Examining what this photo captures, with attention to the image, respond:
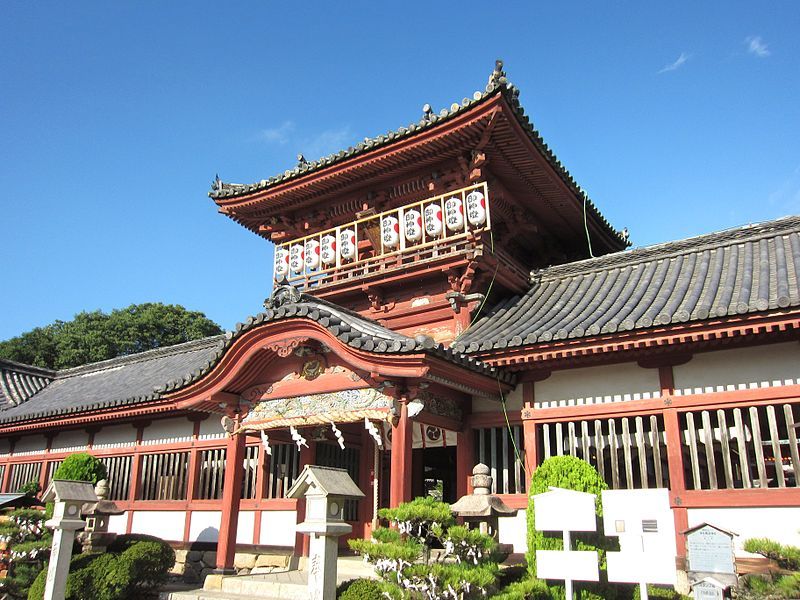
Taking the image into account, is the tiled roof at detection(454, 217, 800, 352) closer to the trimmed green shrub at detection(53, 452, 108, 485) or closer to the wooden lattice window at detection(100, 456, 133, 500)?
the trimmed green shrub at detection(53, 452, 108, 485)

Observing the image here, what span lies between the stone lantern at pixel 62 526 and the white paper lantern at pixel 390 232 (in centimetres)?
804

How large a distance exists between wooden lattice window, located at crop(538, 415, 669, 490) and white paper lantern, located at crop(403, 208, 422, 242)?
5.42m

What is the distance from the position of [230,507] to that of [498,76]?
32.6 feet

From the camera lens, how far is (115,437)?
18094 mm

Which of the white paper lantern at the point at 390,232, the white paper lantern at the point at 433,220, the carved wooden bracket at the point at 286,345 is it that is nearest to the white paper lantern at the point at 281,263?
the white paper lantern at the point at 390,232

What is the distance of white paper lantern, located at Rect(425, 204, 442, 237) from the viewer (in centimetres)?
1456

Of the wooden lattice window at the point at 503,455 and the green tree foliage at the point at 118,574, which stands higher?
the wooden lattice window at the point at 503,455

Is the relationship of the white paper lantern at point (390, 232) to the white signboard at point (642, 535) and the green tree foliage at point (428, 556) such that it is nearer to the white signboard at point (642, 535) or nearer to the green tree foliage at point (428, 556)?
the green tree foliage at point (428, 556)

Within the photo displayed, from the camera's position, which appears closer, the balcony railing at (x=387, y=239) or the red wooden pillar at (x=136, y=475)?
the balcony railing at (x=387, y=239)

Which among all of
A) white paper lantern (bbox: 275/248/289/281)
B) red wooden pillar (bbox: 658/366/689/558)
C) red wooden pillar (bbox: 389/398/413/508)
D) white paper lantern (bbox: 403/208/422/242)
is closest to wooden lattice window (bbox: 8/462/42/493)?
white paper lantern (bbox: 275/248/289/281)

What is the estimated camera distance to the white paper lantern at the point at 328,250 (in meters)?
16.1

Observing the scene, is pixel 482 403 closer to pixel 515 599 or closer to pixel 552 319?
pixel 552 319

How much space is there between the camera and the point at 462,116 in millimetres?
13383

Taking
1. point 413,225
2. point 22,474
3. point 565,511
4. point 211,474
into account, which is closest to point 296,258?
point 413,225
